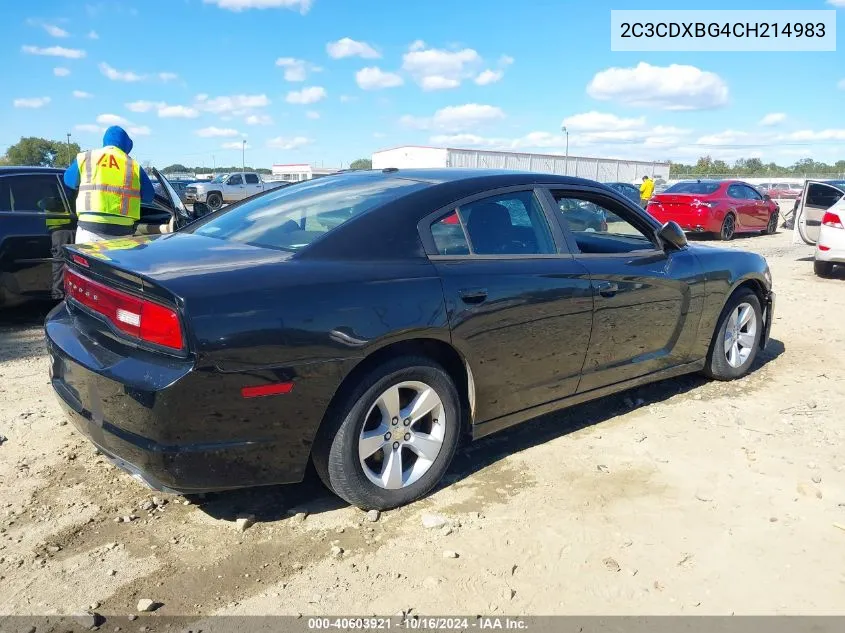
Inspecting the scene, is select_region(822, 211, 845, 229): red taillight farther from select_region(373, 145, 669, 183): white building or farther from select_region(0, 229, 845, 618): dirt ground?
select_region(373, 145, 669, 183): white building

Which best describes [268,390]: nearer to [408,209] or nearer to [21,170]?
[408,209]

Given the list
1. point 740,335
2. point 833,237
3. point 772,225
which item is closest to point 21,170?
point 740,335

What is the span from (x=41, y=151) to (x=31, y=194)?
60.5 metres

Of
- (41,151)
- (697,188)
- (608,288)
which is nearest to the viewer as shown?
(608,288)

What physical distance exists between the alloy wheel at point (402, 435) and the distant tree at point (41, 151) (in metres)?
58.1

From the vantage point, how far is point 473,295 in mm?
3223

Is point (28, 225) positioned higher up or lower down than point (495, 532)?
higher up

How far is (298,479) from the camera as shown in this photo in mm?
2873

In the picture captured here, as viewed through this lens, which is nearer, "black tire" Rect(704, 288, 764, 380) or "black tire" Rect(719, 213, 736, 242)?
"black tire" Rect(704, 288, 764, 380)

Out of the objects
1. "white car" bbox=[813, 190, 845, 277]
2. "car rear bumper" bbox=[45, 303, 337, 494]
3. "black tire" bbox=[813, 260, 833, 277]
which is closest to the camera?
"car rear bumper" bbox=[45, 303, 337, 494]

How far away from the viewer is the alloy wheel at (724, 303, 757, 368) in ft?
16.5

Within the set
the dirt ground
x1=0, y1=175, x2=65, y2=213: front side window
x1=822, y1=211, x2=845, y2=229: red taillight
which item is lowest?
the dirt ground

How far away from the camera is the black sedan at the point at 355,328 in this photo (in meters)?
2.59

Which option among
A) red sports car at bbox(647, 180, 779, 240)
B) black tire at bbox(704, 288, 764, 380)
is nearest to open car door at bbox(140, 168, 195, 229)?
black tire at bbox(704, 288, 764, 380)
